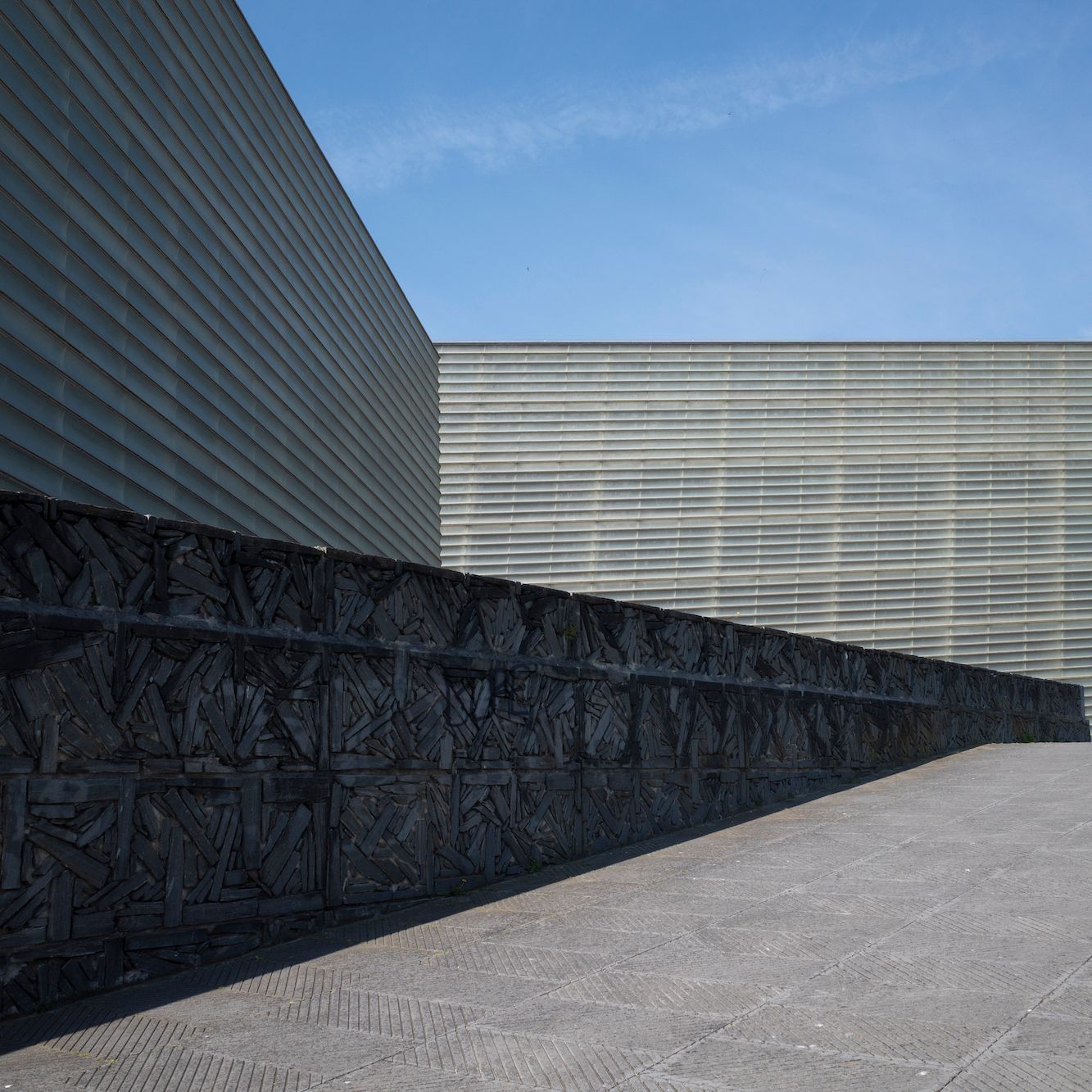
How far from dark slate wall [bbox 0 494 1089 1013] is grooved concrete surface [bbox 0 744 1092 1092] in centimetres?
36

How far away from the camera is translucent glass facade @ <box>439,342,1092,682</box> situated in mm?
34125

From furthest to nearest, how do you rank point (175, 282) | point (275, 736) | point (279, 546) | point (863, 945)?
point (175, 282) < point (279, 546) < point (275, 736) < point (863, 945)

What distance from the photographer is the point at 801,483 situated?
35000 mm

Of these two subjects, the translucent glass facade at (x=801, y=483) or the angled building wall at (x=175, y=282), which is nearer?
the angled building wall at (x=175, y=282)

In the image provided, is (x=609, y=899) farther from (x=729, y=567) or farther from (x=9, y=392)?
(x=729, y=567)

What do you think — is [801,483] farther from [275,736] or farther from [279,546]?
[275,736]

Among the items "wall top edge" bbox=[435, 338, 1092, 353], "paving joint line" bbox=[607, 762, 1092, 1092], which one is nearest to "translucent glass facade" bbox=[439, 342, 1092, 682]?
"wall top edge" bbox=[435, 338, 1092, 353]

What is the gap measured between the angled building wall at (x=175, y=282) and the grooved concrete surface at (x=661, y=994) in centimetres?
469

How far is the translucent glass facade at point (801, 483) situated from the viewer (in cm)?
3412

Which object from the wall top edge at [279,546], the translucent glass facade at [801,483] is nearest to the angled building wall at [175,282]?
the wall top edge at [279,546]

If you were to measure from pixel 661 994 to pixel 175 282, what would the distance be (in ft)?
27.8

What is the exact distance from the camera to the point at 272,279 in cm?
1388

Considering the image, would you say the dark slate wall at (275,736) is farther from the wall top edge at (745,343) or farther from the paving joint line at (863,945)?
the wall top edge at (745,343)

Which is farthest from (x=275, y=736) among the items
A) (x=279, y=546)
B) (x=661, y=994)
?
(x=661, y=994)
